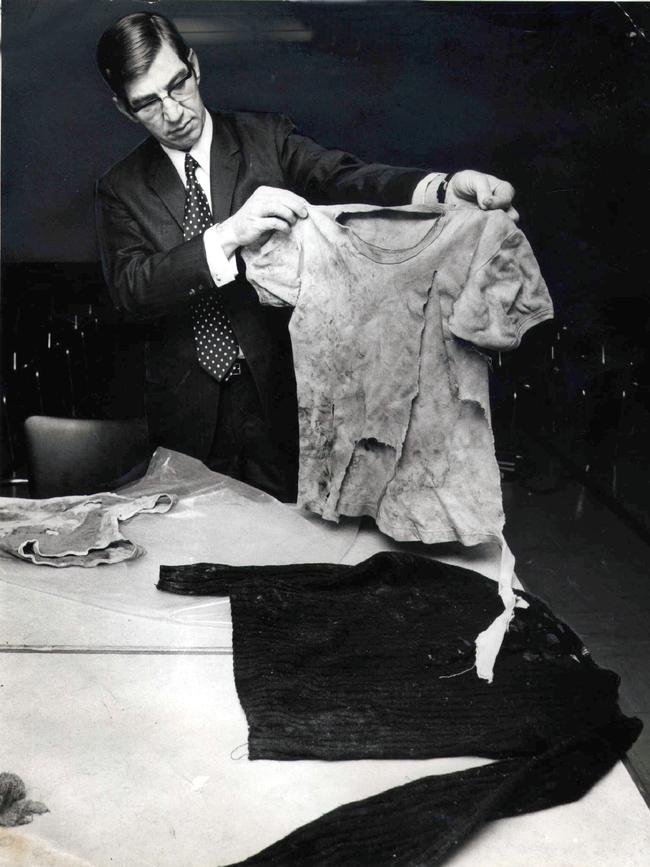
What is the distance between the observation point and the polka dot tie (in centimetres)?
177

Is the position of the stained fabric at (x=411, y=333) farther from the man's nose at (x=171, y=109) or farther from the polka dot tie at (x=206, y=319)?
the man's nose at (x=171, y=109)

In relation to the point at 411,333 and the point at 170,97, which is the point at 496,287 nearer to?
the point at 411,333

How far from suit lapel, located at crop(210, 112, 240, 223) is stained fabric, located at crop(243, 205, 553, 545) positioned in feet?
0.39

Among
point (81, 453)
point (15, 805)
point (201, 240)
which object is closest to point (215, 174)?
point (201, 240)

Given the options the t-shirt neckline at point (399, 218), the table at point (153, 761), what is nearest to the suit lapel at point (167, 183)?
the t-shirt neckline at point (399, 218)

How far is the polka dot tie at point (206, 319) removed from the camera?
1.77m

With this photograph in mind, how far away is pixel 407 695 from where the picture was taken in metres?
1.42

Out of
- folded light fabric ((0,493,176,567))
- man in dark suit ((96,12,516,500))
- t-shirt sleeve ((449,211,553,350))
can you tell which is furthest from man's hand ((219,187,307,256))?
folded light fabric ((0,493,176,567))

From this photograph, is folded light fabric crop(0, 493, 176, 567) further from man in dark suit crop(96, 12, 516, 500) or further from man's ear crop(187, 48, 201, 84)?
man's ear crop(187, 48, 201, 84)

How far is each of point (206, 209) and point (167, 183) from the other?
0.10 m

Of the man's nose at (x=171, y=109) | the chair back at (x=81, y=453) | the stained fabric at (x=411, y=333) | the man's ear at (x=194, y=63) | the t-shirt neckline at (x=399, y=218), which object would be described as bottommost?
the chair back at (x=81, y=453)

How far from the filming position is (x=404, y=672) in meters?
1.48

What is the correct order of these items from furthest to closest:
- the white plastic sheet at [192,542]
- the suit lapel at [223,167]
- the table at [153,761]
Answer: the suit lapel at [223,167]
the white plastic sheet at [192,542]
the table at [153,761]

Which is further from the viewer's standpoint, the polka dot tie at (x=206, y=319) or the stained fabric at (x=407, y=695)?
the polka dot tie at (x=206, y=319)
